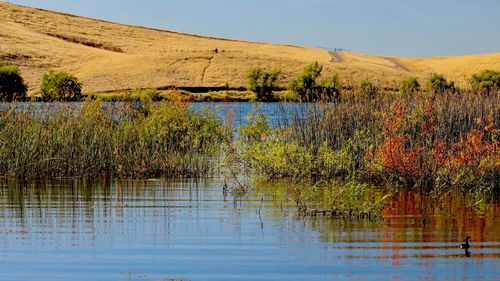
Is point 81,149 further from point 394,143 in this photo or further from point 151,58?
point 151,58

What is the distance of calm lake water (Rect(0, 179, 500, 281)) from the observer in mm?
10359

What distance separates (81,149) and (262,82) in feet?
329

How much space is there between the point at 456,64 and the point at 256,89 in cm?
5943

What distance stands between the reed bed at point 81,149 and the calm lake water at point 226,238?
1.79 meters

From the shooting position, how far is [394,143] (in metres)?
17.7

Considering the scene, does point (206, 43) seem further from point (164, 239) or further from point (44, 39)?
point (164, 239)

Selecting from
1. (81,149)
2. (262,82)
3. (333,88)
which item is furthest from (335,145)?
(262,82)

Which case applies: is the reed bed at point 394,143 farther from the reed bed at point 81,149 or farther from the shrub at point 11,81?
the shrub at point 11,81

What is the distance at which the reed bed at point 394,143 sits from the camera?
669 inches

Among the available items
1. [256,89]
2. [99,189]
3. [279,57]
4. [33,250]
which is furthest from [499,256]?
[279,57]

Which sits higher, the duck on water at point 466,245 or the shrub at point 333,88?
the shrub at point 333,88

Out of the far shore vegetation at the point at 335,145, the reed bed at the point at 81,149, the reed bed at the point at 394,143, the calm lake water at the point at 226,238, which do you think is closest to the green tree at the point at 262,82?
the reed bed at the point at 81,149

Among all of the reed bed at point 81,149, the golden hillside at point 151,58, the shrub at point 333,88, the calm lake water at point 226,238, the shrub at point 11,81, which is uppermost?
the golden hillside at point 151,58

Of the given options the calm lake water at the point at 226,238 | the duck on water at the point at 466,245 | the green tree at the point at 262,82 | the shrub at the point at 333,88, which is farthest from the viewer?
the green tree at the point at 262,82
